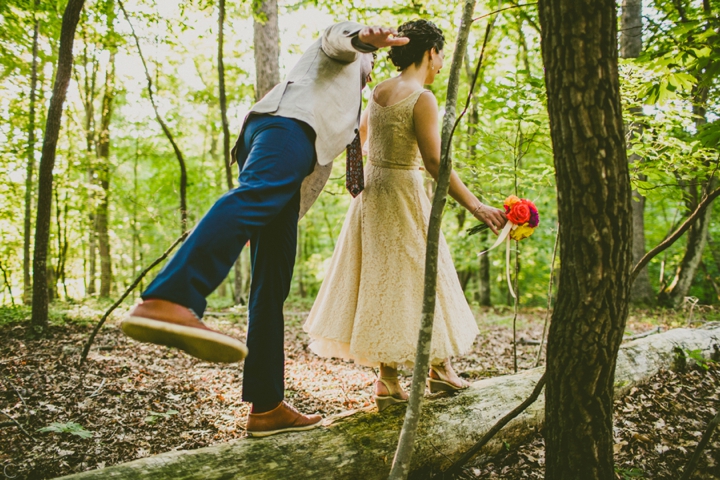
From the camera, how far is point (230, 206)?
159 cm

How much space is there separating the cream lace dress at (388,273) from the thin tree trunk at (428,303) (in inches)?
22.8

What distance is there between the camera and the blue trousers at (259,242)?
1.49 metres

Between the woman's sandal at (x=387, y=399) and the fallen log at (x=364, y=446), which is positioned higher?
the woman's sandal at (x=387, y=399)

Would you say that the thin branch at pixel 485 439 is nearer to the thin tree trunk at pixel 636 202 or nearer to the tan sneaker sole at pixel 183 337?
the tan sneaker sole at pixel 183 337

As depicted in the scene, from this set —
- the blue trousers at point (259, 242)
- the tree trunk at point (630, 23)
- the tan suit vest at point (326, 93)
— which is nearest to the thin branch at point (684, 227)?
Result: the tan suit vest at point (326, 93)

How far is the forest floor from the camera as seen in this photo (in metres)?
2.32

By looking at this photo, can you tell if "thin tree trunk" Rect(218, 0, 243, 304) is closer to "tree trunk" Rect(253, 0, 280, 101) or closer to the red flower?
"tree trunk" Rect(253, 0, 280, 101)

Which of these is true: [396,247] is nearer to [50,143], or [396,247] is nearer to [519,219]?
[519,219]

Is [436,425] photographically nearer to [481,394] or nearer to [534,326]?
[481,394]

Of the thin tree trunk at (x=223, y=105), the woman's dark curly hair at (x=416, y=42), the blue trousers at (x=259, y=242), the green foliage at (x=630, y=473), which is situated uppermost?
the thin tree trunk at (x=223, y=105)

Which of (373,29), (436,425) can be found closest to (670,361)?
(436,425)

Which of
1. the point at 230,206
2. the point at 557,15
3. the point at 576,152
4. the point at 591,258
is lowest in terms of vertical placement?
the point at 591,258

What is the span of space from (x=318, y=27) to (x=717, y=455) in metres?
11.7

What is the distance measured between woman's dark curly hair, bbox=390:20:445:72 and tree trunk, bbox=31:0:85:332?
12.1ft
